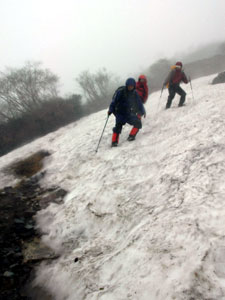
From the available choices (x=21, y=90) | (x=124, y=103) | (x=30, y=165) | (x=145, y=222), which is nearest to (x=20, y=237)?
(x=145, y=222)

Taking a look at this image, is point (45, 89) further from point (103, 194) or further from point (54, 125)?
point (103, 194)

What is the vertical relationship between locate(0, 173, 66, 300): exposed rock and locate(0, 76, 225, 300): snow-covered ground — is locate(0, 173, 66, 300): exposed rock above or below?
above

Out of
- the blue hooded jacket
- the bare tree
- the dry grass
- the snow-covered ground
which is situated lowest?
the snow-covered ground

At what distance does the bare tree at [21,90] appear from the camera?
25898 mm

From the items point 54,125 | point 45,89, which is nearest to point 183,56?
point 45,89

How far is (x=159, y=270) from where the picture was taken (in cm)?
218

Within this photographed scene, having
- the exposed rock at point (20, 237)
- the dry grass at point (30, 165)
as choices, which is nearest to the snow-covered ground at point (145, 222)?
the exposed rock at point (20, 237)

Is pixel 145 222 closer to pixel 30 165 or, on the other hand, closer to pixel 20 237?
pixel 20 237

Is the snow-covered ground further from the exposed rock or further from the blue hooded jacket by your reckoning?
the blue hooded jacket

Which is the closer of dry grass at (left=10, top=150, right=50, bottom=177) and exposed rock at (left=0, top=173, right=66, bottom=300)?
exposed rock at (left=0, top=173, right=66, bottom=300)

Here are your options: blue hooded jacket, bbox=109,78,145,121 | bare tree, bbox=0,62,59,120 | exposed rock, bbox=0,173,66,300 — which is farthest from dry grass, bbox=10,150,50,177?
bare tree, bbox=0,62,59,120

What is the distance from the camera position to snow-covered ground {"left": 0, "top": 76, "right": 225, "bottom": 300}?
210cm

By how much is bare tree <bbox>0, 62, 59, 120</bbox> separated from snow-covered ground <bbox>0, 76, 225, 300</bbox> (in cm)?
2433

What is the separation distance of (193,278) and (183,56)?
95769 mm
